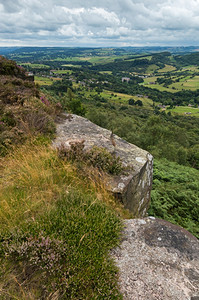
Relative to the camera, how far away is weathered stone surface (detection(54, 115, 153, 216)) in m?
5.10

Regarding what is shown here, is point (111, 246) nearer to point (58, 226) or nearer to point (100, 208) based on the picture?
point (100, 208)

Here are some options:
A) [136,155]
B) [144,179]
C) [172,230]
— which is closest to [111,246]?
[172,230]

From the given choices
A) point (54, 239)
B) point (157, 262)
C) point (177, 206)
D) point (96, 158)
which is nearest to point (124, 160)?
point (96, 158)

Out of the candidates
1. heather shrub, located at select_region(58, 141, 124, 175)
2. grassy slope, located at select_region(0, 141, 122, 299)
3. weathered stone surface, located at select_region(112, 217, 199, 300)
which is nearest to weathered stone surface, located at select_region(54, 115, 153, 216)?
heather shrub, located at select_region(58, 141, 124, 175)

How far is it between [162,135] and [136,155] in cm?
3477

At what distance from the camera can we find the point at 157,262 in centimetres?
312

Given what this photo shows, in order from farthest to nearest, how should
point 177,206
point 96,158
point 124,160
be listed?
point 177,206
point 124,160
point 96,158

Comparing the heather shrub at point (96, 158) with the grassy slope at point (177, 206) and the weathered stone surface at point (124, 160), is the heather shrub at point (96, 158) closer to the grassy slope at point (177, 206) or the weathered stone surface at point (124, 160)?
the weathered stone surface at point (124, 160)

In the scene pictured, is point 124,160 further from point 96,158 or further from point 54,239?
point 54,239

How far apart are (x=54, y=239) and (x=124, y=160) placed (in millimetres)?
3941

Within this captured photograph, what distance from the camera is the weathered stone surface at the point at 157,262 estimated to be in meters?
2.69

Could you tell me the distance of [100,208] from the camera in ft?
12.1

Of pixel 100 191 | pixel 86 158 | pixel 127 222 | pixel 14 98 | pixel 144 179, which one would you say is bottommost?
pixel 144 179

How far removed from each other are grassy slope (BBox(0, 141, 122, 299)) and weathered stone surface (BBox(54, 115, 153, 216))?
0.86 metres
